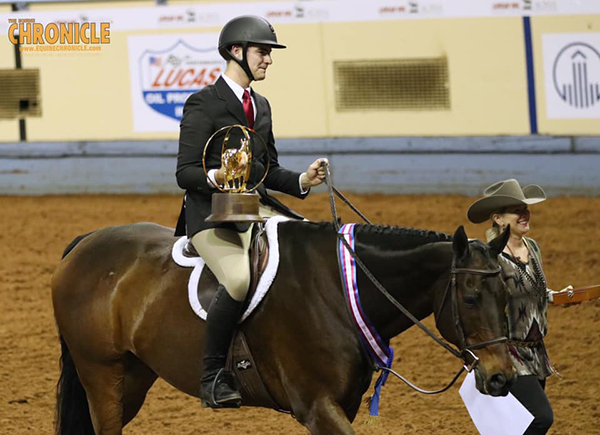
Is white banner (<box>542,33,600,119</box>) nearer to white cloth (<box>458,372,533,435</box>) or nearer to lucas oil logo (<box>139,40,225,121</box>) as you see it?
lucas oil logo (<box>139,40,225,121</box>)

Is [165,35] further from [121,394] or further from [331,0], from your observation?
[121,394]

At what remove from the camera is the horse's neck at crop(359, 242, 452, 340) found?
4.26 metres

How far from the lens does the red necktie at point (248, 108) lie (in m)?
4.75

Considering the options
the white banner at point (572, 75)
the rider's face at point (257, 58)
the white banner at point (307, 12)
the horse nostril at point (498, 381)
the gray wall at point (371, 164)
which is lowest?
the horse nostril at point (498, 381)

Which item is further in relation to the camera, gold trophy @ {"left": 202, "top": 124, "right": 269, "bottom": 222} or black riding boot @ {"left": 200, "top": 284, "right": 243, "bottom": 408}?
black riding boot @ {"left": 200, "top": 284, "right": 243, "bottom": 408}

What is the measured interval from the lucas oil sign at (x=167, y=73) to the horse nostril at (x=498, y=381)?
8.46 metres

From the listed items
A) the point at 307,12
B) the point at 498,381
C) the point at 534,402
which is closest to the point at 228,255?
the point at 498,381

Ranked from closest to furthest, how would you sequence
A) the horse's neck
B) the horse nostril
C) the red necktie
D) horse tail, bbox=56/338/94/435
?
1. the horse nostril
2. the horse's neck
3. the red necktie
4. horse tail, bbox=56/338/94/435

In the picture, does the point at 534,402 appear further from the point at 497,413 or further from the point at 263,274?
the point at 263,274

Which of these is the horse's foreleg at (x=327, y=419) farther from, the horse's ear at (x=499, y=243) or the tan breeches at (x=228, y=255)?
the horse's ear at (x=499, y=243)

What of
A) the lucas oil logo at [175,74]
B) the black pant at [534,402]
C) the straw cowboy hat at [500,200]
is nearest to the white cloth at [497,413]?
the black pant at [534,402]

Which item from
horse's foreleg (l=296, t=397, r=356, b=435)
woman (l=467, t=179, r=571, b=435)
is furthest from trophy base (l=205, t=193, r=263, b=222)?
woman (l=467, t=179, r=571, b=435)

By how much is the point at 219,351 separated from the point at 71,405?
1.29 meters

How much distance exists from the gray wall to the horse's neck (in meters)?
7.28
